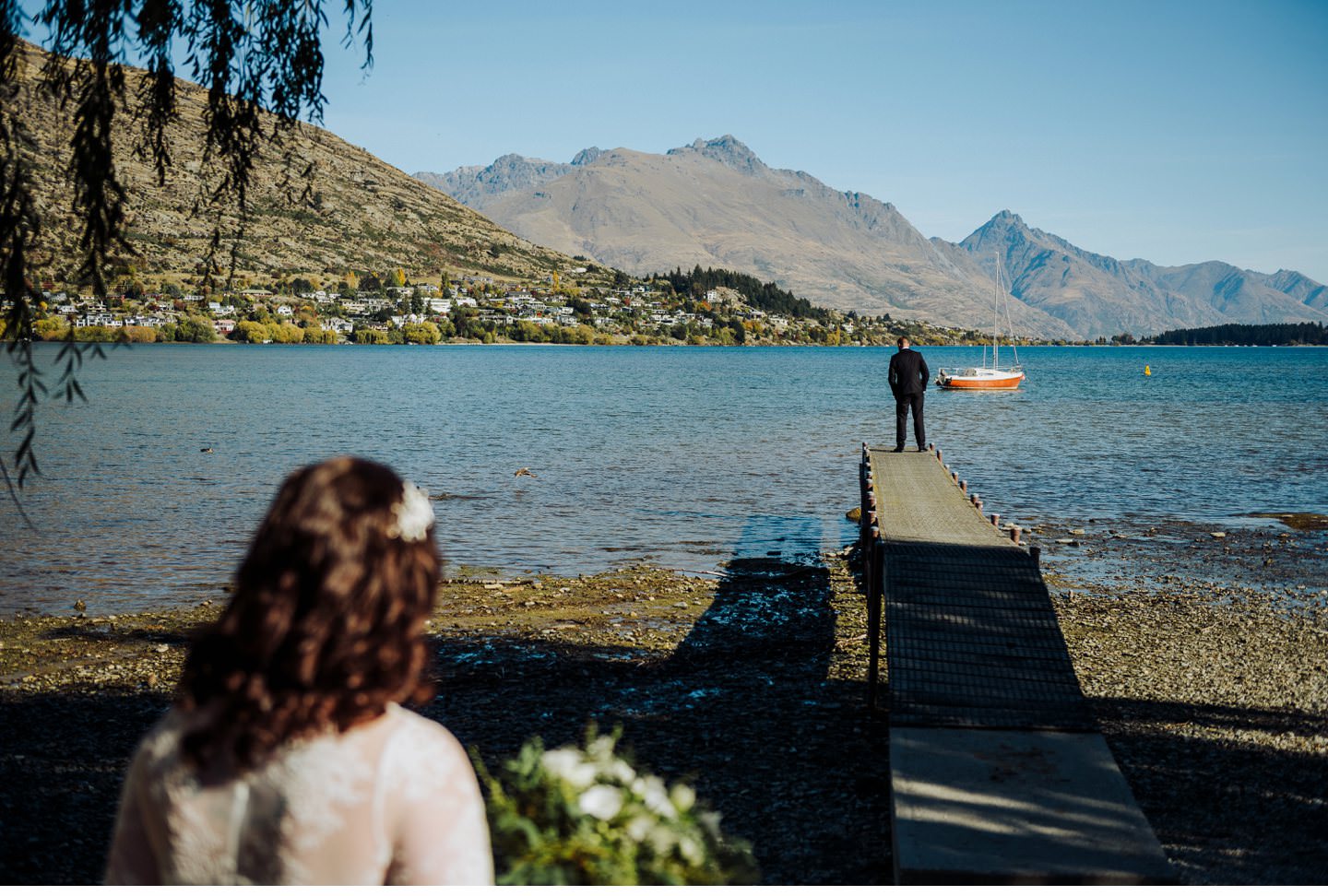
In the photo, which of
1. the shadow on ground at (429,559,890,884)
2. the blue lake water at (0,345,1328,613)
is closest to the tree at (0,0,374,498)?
the shadow on ground at (429,559,890,884)

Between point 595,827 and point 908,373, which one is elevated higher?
point 908,373

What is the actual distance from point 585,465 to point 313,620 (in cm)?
3178

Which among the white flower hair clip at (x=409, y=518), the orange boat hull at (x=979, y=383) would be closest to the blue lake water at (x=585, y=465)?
the orange boat hull at (x=979, y=383)

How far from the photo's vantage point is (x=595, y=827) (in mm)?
2668

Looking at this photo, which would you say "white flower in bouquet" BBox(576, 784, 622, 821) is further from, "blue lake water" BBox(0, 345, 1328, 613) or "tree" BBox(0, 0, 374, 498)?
"blue lake water" BBox(0, 345, 1328, 613)

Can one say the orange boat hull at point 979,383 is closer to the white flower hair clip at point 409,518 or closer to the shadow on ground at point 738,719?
the shadow on ground at point 738,719

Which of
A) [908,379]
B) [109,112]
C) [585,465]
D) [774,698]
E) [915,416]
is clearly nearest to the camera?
[109,112]

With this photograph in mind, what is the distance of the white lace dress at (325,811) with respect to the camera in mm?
2000

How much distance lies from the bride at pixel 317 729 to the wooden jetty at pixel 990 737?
3.95 metres

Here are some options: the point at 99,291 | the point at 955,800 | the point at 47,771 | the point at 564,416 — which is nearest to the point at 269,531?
the point at 99,291

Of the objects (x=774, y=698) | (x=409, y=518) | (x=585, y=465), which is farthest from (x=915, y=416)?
(x=409, y=518)

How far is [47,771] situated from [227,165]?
210 inches

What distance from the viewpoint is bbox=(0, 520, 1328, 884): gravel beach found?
704 centimetres

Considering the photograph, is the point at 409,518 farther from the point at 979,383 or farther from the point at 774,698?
the point at 979,383
